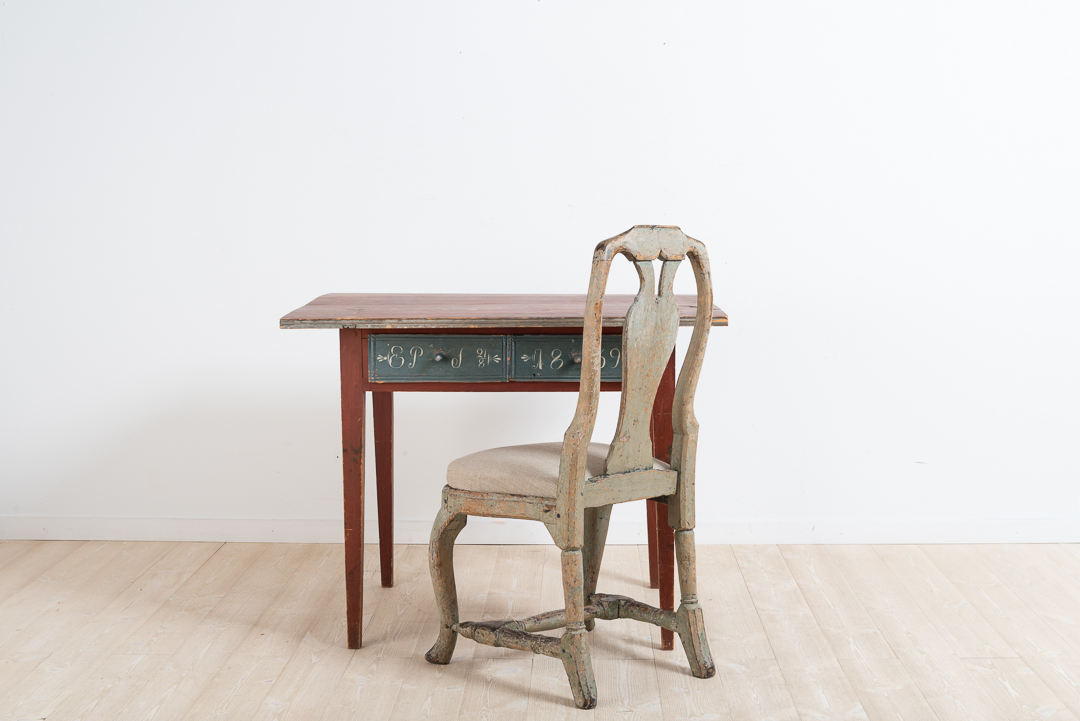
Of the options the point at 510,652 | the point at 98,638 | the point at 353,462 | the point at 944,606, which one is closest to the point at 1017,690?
the point at 944,606

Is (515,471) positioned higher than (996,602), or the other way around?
(515,471)

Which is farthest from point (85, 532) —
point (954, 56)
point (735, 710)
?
point (954, 56)

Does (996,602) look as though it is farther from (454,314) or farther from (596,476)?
(454,314)

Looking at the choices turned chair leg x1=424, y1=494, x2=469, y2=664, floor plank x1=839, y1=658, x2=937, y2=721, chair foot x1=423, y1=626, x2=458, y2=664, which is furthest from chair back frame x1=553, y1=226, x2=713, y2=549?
floor plank x1=839, y1=658, x2=937, y2=721

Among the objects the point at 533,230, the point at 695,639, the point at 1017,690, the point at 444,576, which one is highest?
the point at 533,230

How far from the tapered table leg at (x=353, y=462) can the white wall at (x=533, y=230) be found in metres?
0.90

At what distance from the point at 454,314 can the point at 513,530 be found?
50.9 inches

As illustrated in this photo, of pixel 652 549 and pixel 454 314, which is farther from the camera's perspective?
pixel 652 549

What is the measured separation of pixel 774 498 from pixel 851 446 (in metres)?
0.32

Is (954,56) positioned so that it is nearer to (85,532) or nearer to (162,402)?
(162,402)

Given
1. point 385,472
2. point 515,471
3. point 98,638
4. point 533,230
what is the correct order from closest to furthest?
point 515,471, point 98,638, point 385,472, point 533,230

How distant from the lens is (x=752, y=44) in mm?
3061

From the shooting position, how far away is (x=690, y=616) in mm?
2156

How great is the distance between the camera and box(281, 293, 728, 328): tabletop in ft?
6.95
